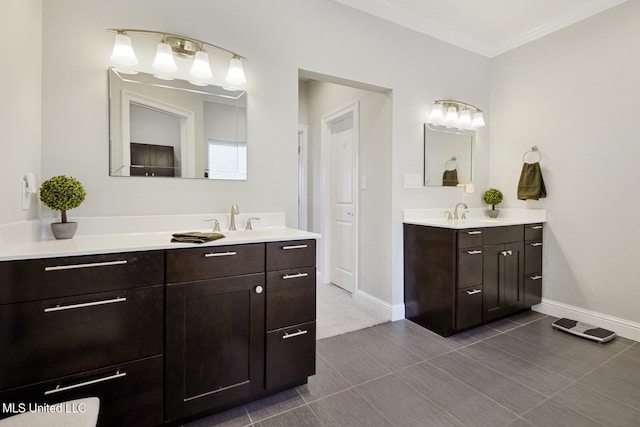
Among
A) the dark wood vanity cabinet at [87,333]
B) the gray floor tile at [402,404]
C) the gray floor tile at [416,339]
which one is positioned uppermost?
the dark wood vanity cabinet at [87,333]

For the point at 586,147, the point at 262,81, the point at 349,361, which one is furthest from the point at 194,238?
the point at 586,147

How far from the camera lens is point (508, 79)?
129 inches

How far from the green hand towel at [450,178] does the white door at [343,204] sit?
0.93 meters

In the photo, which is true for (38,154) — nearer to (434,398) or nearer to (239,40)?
(239,40)

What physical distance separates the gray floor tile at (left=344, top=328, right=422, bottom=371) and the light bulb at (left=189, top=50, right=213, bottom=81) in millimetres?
2204

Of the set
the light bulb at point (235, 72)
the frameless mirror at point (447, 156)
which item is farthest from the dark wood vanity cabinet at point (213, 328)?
the frameless mirror at point (447, 156)

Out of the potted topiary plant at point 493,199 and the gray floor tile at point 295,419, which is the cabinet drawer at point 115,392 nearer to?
the gray floor tile at point 295,419

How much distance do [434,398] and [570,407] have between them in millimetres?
706

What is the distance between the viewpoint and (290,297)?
5.54ft

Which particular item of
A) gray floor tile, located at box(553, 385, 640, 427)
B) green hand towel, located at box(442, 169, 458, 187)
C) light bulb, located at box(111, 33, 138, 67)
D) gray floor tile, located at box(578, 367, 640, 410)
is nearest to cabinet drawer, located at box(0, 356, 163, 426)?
light bulb, located at box(111, 33, 138, 67)

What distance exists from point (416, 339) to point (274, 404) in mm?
1293

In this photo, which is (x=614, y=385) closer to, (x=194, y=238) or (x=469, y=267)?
(x=469, y=267)

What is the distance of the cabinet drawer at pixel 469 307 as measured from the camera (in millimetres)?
2418

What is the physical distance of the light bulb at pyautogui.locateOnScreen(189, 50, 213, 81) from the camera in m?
Answer: 1.88
